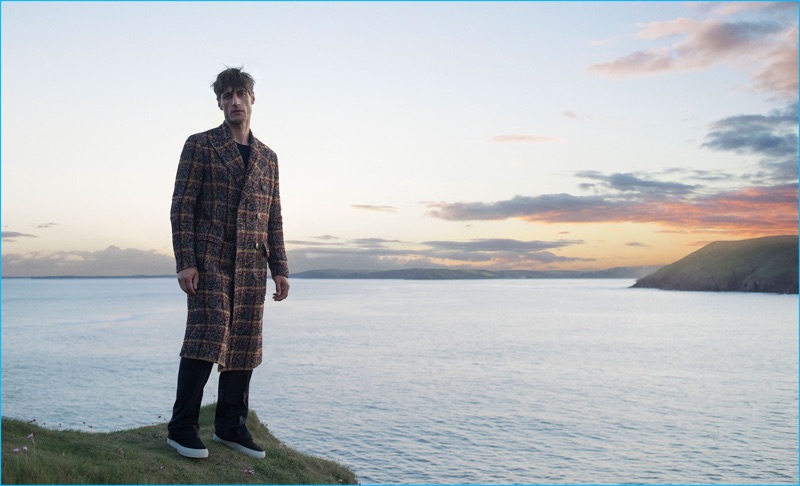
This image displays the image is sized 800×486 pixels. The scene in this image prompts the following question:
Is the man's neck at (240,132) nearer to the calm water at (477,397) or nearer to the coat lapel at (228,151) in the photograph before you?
the coat lapel at (228,151)

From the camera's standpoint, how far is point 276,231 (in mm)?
7473

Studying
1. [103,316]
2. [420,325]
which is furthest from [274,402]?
[103,316]

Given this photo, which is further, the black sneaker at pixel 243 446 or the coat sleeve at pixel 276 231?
the black sneaker at pixel 243 446

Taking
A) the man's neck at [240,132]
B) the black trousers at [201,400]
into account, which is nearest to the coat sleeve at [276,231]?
the man's neck at [240,132]

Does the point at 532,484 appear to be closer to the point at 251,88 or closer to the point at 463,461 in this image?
the point at 463,461

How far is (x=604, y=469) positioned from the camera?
25719 millimetres

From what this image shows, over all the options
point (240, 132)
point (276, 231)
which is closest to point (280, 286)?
point (276, 231)

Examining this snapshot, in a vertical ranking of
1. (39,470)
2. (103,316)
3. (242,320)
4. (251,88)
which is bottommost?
(103,316)

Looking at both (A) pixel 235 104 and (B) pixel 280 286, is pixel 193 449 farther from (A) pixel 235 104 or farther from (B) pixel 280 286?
(A) pixel 235 104

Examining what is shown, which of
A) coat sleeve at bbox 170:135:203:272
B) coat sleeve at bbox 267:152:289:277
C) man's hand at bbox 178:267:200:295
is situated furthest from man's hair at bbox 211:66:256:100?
man's hand at bbox 178:267:200:295

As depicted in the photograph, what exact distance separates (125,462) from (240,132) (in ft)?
11.8

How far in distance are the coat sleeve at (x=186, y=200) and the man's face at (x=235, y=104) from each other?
42 centimetres

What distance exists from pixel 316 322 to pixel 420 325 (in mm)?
15104

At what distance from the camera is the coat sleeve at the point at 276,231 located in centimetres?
739
